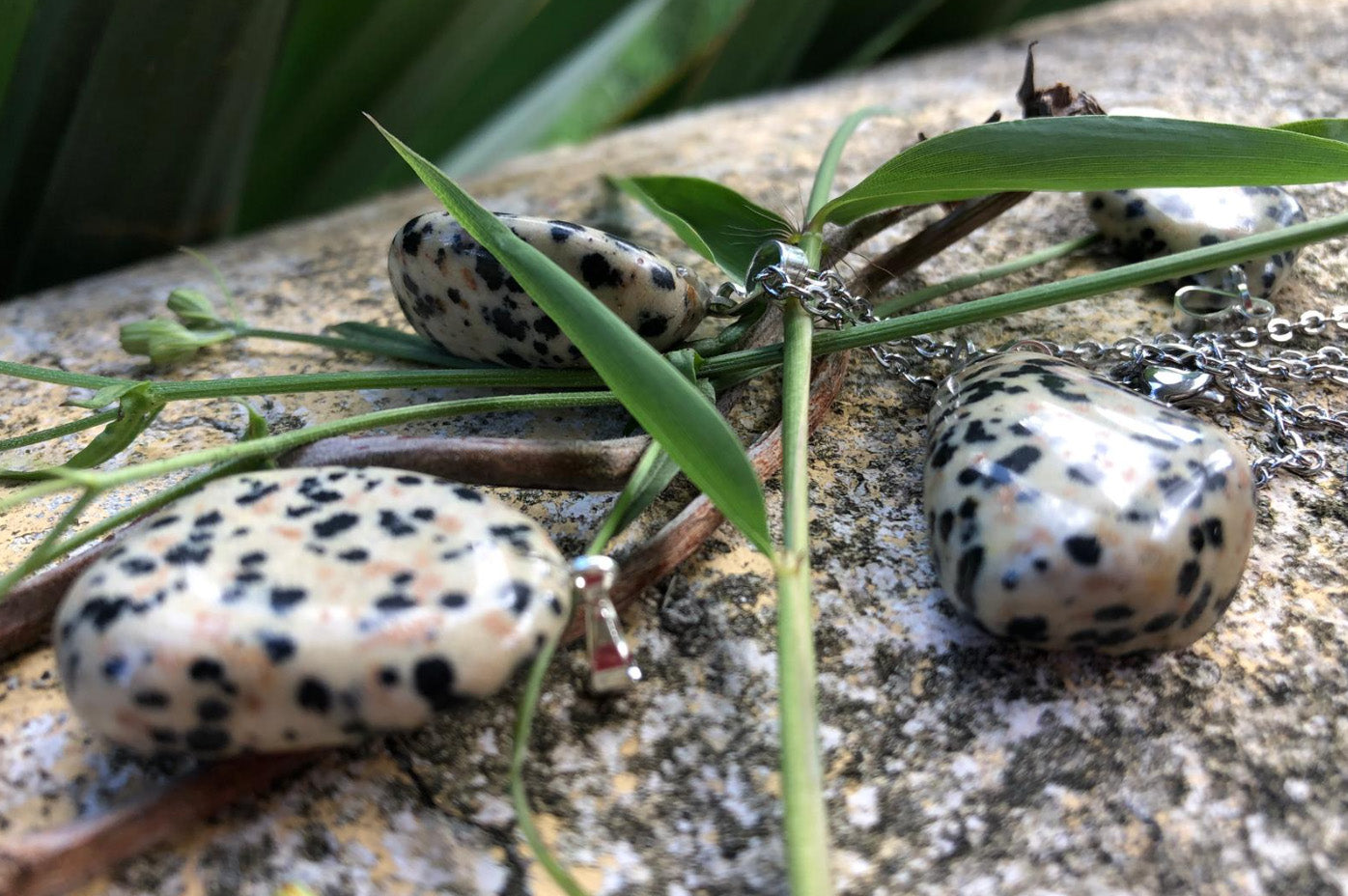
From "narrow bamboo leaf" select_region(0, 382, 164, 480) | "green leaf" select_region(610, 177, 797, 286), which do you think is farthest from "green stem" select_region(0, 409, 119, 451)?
"green leaf" select_region(610, 177, 797, 286)

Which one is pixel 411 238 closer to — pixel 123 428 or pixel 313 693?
pixel 123 428

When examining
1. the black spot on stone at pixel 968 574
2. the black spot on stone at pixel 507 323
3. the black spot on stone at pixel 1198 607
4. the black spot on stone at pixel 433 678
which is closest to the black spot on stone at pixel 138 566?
the black spot on stone at pixel 433 678

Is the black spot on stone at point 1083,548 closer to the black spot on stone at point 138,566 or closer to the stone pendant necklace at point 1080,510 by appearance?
the stone pendant necklace at point 1080,510

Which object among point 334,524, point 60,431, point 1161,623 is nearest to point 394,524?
point 334,524

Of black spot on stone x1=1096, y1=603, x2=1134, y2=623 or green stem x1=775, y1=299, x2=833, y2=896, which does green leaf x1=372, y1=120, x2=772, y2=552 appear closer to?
green stem x1=775, y1=299, x2=833, y2=896

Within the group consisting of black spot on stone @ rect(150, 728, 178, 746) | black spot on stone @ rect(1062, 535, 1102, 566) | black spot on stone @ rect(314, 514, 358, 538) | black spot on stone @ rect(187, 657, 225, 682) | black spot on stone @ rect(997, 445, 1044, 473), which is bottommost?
black spot on stone @ rect(1062, 535, 1102, 566)

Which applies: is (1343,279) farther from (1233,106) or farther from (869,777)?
(869,777)

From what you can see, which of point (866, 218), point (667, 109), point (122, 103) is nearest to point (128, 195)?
point (122, 103)
